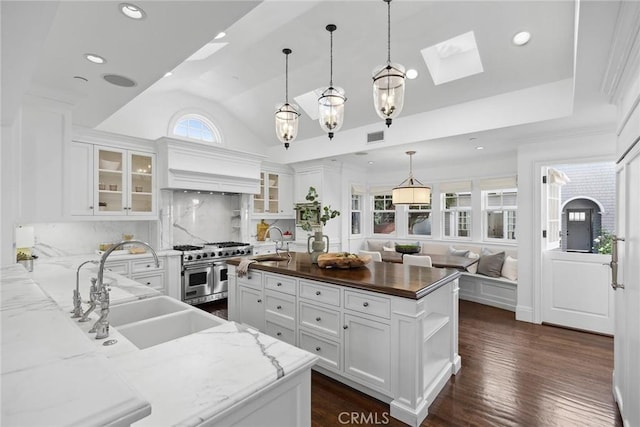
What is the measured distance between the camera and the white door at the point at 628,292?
5.45ft

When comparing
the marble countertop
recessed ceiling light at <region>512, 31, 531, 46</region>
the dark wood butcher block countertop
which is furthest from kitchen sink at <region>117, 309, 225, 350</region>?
recessed ceiling light at <region>512, 31, 531, 46</region>

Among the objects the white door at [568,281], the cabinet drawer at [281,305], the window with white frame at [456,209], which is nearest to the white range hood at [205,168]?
the cabinet drawer at [281,305]

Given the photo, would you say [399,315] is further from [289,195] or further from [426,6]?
[289,195]

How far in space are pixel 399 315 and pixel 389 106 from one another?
1556 millimetres

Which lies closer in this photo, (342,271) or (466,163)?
(342,271)

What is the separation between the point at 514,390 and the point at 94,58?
3.86m

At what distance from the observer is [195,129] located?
5.30 meters

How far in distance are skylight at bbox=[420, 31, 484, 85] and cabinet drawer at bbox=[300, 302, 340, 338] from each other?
301cm

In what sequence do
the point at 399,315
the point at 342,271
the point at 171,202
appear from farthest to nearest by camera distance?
the point at 171,202 < the point at 342,271 < the point at 399,315

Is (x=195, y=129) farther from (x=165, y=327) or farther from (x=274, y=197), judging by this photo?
(x=165, y=327)

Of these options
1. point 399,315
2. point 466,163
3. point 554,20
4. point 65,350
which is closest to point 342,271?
point 399,315

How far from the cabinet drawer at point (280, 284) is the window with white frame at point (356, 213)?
3.98 m

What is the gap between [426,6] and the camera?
3.01 metres

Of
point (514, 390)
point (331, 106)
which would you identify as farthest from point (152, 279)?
point (514, 390)
